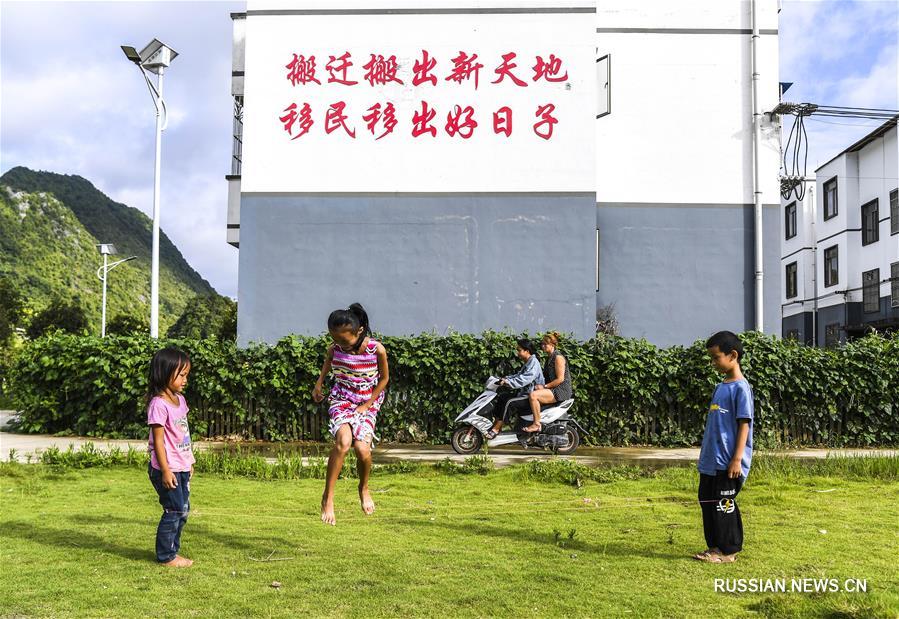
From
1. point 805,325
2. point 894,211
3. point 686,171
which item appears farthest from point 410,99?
point 805,325

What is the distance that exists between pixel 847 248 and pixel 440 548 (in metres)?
39.6

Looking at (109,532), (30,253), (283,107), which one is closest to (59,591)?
(109,532)

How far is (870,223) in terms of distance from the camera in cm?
3747

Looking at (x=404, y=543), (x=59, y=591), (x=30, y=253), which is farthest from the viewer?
(x=30, y=253)

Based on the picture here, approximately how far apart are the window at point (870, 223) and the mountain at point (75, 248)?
2381 inches

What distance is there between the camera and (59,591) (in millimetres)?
4363

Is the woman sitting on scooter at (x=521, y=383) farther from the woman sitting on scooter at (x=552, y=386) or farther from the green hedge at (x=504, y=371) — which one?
the green hedge at (x=504, y=371)

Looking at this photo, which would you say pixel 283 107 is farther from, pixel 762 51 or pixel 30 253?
pixel 30 253

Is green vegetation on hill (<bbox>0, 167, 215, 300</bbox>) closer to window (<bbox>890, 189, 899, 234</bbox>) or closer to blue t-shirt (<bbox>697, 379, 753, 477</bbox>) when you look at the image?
window (<bbox>890, 189, 899, 234</bbox>)

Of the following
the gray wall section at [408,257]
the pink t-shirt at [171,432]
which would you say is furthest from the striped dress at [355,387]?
the gray wall section at [408,257]

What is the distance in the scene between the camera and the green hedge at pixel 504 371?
13.0 metres

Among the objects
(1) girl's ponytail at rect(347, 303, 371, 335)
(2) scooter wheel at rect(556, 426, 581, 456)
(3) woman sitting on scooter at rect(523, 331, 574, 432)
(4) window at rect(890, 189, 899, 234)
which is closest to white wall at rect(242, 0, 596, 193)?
(3) woman sitting on scooter at rect(523, 331, 574, 432)

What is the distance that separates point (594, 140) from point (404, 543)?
13.5 meters

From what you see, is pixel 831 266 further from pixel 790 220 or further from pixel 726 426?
pixel 726 426
